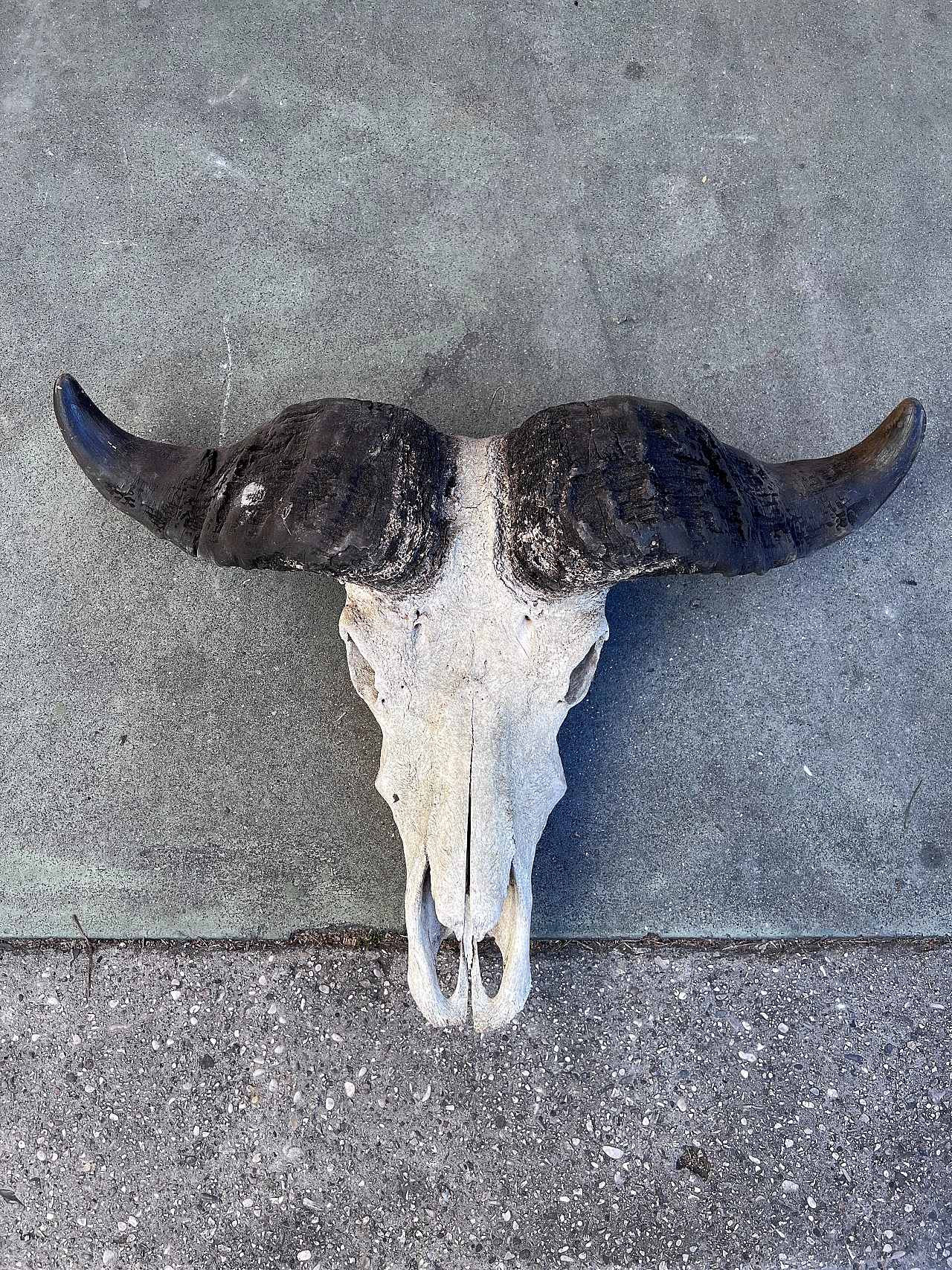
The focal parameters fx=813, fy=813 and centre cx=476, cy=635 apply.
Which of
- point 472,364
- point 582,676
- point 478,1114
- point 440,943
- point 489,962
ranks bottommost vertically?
point 478,1114

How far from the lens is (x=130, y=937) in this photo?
10.5ft

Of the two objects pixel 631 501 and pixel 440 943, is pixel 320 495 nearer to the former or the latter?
pixel 631 501

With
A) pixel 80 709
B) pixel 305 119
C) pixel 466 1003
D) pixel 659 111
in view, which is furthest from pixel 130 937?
pixel 659 111

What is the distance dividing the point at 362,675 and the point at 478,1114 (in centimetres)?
180

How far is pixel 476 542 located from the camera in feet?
7.68

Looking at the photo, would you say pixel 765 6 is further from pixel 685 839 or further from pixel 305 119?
pixel 685 839

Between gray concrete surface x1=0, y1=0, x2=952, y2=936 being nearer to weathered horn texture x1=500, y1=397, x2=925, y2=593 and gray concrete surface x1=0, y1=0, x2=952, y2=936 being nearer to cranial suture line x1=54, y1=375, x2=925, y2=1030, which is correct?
cranial suture line x1=54, y1=375, x2=925, y2=1030

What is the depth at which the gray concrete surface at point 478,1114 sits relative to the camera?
307cm

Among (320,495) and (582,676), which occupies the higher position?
(320,495)

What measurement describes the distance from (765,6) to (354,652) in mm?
3293

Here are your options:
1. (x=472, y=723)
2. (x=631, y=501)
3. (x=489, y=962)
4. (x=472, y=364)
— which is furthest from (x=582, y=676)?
(x=472, y=364)

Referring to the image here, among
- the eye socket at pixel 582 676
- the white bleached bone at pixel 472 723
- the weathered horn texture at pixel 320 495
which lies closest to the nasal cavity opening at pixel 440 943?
the white bleached bone at pixel 472 723

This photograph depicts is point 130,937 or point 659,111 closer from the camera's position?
point 130,937

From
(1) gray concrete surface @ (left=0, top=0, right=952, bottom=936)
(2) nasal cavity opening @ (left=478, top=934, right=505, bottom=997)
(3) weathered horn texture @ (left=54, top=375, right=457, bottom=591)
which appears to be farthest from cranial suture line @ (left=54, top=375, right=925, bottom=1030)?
(1) gray concrete surface @ (left=0, top=0, right=952, bottom=936)
